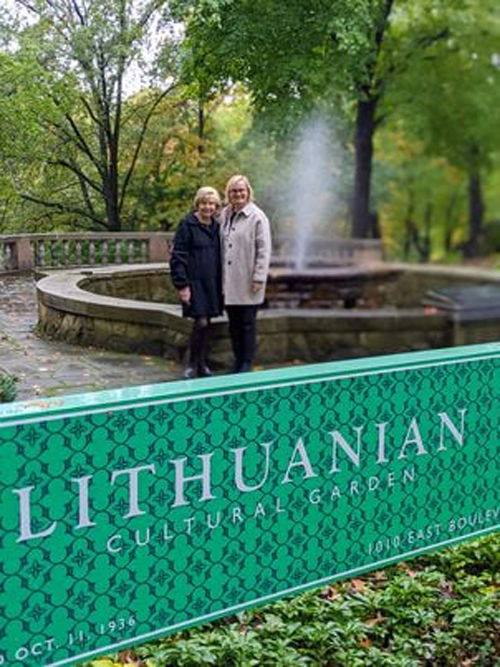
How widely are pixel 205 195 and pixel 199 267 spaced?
0.24 metres

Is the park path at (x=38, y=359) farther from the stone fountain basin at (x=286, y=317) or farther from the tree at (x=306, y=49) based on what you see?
the tree at (x=306, y=49)

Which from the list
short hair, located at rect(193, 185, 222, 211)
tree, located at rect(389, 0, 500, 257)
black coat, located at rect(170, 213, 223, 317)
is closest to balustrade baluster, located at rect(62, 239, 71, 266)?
black coat, located at rect(170, 213, 223, 317)

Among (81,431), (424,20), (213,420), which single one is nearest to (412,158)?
(424,20)

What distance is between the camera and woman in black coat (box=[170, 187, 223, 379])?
105 inches

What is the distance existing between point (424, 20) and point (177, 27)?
148cm

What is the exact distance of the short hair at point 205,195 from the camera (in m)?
2.66

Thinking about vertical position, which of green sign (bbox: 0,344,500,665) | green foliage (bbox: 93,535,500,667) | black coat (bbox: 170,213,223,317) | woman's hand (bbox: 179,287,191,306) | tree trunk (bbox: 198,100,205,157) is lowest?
green foliage (bbox: 93,535,500,667)

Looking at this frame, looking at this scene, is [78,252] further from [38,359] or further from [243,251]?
[243,251]

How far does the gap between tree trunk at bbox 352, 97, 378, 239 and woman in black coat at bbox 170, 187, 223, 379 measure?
36.6 inches

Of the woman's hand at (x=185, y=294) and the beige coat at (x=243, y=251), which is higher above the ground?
the beige coat at (x=243, y=251)

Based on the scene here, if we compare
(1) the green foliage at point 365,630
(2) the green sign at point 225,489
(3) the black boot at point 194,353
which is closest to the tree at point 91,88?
(3) the black boot at point 194,353

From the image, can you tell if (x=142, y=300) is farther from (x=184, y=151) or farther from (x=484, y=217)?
(x=484, y=217)

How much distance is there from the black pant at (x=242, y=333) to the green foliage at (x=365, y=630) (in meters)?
0.92

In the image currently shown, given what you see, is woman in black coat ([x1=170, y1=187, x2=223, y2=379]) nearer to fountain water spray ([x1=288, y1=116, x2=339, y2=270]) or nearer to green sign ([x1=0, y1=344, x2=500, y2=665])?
green sign ([x1=0, y1=344, x2=500, y2=665])
